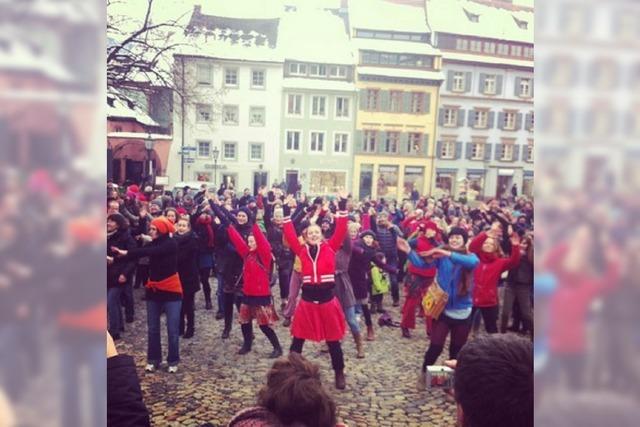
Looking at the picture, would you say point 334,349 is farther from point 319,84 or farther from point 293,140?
point 319,84

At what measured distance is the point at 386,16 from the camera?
2689mm

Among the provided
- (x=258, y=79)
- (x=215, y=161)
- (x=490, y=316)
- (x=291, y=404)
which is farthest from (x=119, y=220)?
(x=490, y=316)

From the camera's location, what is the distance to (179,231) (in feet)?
9.15

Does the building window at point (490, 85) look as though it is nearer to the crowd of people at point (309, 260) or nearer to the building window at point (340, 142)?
the crowd of people at point (309, 260)

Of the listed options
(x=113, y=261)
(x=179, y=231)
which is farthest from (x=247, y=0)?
Answer: (x=113, y=261)

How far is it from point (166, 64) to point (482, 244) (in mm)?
1947

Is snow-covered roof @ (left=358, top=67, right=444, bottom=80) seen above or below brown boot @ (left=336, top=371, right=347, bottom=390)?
above

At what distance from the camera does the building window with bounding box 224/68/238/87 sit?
7.85 ft

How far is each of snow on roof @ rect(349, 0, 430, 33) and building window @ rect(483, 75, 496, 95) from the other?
397 mm

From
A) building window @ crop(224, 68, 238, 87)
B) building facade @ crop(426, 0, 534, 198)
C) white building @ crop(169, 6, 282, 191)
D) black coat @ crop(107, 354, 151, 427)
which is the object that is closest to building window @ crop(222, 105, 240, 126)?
white building @ crop(169, 6, 282, 191)

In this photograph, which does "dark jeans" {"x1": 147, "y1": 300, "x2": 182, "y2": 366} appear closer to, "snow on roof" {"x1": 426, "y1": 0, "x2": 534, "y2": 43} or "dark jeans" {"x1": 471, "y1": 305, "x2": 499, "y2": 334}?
"dark jeans" {"x1": 471, "y1": 305, "x2": 499, "y2": 334}

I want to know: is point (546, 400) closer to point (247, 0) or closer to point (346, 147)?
point (346, 147)

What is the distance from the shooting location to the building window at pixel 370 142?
2.60 m

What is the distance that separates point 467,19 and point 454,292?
1432mm
